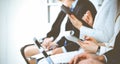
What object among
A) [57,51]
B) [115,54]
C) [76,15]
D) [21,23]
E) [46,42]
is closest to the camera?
[115,54]

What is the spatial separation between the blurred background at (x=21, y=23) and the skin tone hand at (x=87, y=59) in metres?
0.44

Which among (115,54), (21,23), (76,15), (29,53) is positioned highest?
(76,15)

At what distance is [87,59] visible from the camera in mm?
1825

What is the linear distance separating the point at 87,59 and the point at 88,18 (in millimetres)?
322

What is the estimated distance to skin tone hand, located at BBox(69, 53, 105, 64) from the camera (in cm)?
Result: 178

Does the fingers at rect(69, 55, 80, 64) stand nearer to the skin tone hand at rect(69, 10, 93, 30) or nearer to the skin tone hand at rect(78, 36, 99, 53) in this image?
the skin tone hand at rect(78, 36, 99, 53)

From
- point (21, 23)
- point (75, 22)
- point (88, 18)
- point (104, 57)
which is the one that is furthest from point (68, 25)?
point (21, 23)

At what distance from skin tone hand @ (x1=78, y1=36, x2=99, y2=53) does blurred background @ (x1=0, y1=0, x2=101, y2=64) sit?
1.33ft

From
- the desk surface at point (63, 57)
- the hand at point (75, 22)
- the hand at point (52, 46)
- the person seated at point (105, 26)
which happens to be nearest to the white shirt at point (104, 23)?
the person seated at point (105, 26)

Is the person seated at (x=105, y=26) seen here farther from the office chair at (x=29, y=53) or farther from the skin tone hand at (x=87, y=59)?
the office chair at (x=29, y=53)

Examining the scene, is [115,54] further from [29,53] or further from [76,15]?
[29,53]

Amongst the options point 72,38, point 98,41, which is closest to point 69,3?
point 72,38

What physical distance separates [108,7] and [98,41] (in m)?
0.26

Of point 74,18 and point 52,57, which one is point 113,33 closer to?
point 74,18
